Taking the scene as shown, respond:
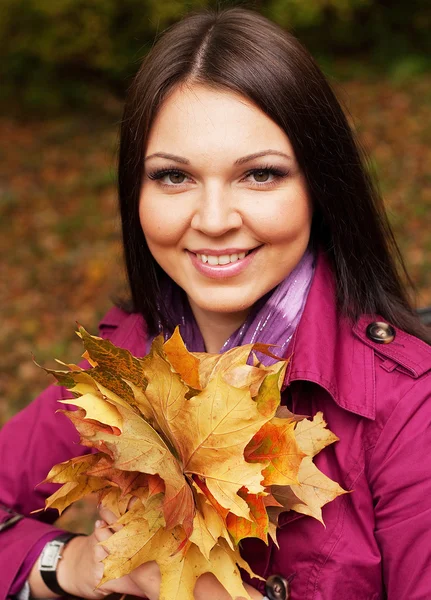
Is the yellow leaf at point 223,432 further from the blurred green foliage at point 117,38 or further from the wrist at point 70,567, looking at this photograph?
the blurred green foliage at point 117,38

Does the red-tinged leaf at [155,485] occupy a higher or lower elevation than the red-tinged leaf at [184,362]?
lower

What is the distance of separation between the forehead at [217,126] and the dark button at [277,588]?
1003mm

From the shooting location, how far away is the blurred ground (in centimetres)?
535

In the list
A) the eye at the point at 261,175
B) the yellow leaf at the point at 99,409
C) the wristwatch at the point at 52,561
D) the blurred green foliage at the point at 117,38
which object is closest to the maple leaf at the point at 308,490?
the yellow leaf at the point at 99,409

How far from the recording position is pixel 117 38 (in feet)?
25.6

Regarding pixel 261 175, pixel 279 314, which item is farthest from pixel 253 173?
pixel 279 314

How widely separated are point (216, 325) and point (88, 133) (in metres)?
6.43

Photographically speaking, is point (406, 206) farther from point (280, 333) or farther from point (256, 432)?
point (256, 432)

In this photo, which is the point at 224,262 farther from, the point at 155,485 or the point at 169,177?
the point at 155,485

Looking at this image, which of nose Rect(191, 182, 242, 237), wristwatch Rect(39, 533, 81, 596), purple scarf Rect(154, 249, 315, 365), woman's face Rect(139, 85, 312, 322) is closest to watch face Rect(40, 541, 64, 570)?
wristwatch Rect(39, 533, 81, 596)

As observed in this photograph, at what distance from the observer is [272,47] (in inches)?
72.9

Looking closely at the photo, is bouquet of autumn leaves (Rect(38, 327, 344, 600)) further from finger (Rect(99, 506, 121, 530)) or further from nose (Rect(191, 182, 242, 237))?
nose (Rect(191, 182, 242, 237))

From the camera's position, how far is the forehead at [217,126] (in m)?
1.74

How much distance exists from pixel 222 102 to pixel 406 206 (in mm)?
4921
